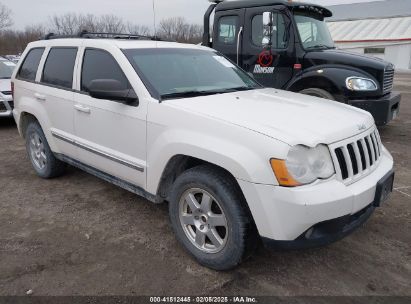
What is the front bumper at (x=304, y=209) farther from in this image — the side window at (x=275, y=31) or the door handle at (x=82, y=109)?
the side window at (x=275, y=31)

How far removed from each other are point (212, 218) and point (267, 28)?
463 cm

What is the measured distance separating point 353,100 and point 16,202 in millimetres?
4993

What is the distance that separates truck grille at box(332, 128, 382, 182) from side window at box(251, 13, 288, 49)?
3.91 m

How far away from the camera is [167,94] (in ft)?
10.8

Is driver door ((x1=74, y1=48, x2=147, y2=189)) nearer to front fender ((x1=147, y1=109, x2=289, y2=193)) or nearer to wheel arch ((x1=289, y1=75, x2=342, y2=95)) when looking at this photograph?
front fender ((x1=147, y1=109, x2=289, y2=193))

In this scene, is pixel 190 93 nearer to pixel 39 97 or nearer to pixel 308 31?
pixel 39 97

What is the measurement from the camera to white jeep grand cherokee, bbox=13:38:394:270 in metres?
2.48

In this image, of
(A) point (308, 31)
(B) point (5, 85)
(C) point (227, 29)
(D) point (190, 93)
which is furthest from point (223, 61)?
(B) point (5, 85)

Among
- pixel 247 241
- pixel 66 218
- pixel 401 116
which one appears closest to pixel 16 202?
pixel 66 218

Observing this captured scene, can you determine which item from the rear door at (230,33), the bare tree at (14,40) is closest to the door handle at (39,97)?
the rear door at (230,33)

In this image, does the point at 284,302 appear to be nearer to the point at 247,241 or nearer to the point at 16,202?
the point at 247,241

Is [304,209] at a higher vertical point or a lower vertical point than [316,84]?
lower

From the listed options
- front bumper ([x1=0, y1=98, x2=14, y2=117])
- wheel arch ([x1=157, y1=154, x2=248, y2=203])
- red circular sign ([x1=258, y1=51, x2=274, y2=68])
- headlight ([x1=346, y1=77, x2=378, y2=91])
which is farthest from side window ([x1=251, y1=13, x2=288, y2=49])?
front bumper ([x1=0, y1=98, x2=14, y2=117])

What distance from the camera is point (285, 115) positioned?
2.94 m
